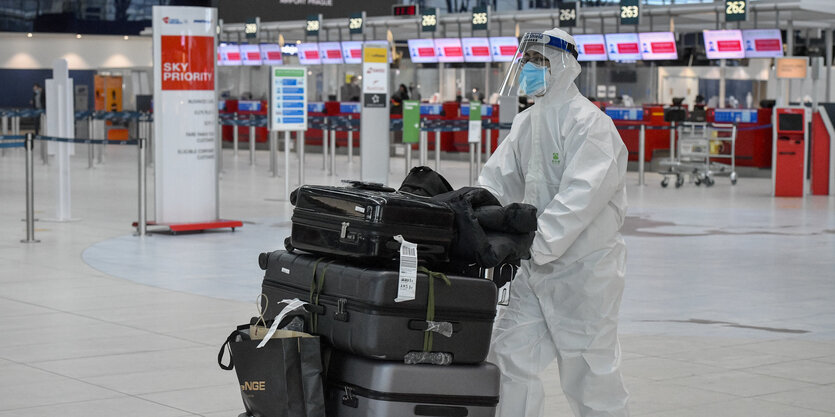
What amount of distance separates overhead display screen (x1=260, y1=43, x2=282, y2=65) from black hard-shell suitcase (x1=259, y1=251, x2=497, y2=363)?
2581 centimetres

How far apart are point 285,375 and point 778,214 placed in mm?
10841

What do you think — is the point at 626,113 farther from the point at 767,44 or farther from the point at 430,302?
the point at 430,302

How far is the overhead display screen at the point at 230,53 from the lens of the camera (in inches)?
1175

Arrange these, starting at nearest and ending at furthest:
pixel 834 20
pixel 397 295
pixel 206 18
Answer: pixel 397 295 → pixel 206 18 → pixel 834 20

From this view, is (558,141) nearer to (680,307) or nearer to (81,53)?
(680,307)

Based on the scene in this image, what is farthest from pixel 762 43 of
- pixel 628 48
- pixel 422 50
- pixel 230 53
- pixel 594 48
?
pixel 230 53

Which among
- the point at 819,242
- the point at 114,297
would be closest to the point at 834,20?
the point at 819,242

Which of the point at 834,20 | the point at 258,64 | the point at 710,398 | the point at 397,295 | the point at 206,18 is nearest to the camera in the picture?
the point at 397,295

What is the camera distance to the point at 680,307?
7.37 metres

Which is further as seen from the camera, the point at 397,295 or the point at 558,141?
the point at 558,141

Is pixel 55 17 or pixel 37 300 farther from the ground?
pixel 55 17

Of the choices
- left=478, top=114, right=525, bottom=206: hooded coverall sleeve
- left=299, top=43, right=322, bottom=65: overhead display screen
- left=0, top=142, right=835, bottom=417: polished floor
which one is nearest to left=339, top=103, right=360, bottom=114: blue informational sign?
left=299, top=43, right=322, bottom=65: overhead display screen

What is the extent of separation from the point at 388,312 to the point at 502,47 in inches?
832

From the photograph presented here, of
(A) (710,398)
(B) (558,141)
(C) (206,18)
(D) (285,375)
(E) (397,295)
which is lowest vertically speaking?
(A) (710,398)
